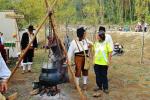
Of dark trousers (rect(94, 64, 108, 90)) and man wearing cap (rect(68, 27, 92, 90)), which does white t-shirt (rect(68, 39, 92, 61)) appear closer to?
man wearing cap (rect(68, 27, 92, 90))

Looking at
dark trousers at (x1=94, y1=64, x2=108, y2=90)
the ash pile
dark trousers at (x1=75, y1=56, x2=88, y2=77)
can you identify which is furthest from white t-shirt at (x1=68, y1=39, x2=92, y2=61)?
dark trousers at (x1=94, y1=64, x2=108, y2=90)

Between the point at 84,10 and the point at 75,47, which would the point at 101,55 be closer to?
the point at 75,47

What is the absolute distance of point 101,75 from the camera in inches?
446

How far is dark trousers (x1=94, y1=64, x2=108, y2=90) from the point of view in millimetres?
11258

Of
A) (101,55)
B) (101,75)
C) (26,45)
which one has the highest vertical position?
(26,45)

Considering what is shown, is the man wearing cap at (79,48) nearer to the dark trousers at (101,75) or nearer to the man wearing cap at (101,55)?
the man wearing cap at (101,55)

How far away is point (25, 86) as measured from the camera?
12492 mm

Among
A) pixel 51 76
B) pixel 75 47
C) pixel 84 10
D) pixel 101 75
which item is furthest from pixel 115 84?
pixel 84 10

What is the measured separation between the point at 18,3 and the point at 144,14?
11052mm

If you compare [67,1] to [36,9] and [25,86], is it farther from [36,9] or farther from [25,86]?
[25,86]

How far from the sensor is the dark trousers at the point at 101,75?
36.9 ft

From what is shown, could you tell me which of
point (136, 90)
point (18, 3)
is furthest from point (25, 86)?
point (18, 3)

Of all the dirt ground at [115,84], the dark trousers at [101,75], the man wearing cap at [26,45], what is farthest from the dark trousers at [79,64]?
the man wearing cap at [26,45]

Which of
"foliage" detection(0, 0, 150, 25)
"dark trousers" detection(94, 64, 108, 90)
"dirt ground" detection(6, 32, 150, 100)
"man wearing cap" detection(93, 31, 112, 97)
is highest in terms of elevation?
"foliage" detection(0, 0, 150, 25)
